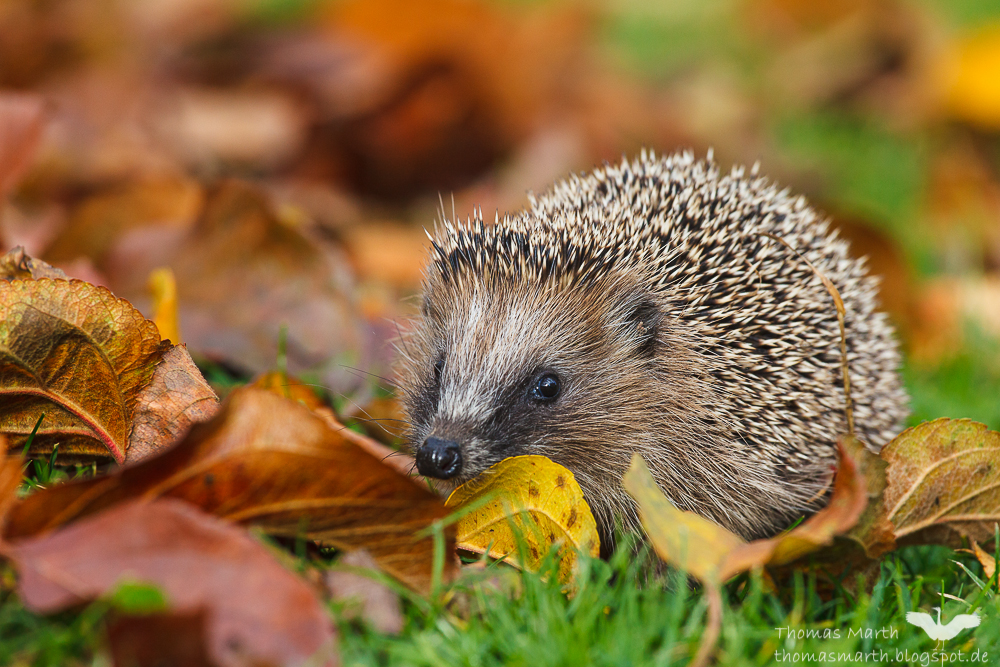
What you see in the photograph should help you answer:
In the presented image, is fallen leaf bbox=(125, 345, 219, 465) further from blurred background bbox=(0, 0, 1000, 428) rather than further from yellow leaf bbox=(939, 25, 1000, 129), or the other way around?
yellow leaf bbox=(939, 25, 1000, 129)

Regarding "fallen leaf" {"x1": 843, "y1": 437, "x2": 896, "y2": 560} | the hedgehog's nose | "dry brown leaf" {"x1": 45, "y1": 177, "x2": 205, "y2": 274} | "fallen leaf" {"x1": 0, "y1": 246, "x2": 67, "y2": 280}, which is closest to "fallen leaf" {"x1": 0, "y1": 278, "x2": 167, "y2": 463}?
"fallen leaf" {"x1": 0, "y1": 246, "x2": 67, "y2": 280}

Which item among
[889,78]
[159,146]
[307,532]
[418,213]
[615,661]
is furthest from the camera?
[889,78]

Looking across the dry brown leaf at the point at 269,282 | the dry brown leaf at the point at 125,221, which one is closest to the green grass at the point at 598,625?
the dry brown leaf at the point at 269,282

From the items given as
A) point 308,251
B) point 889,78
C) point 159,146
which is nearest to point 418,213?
point 159,146

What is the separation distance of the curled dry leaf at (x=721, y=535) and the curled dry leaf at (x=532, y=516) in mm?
271

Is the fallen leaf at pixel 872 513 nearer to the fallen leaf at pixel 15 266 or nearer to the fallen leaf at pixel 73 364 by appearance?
the fallen leaf at pixel 73 364

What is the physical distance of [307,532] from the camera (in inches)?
92.5

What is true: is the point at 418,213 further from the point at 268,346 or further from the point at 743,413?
the point at 743,413

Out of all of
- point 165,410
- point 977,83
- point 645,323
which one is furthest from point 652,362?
→ point 977,83

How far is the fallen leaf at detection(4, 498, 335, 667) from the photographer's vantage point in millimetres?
1970

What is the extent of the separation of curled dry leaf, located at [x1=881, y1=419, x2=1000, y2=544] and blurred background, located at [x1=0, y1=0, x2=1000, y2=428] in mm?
1577

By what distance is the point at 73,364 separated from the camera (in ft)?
8.96

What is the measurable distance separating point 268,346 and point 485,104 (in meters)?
4.34

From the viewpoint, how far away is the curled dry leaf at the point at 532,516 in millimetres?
2680
